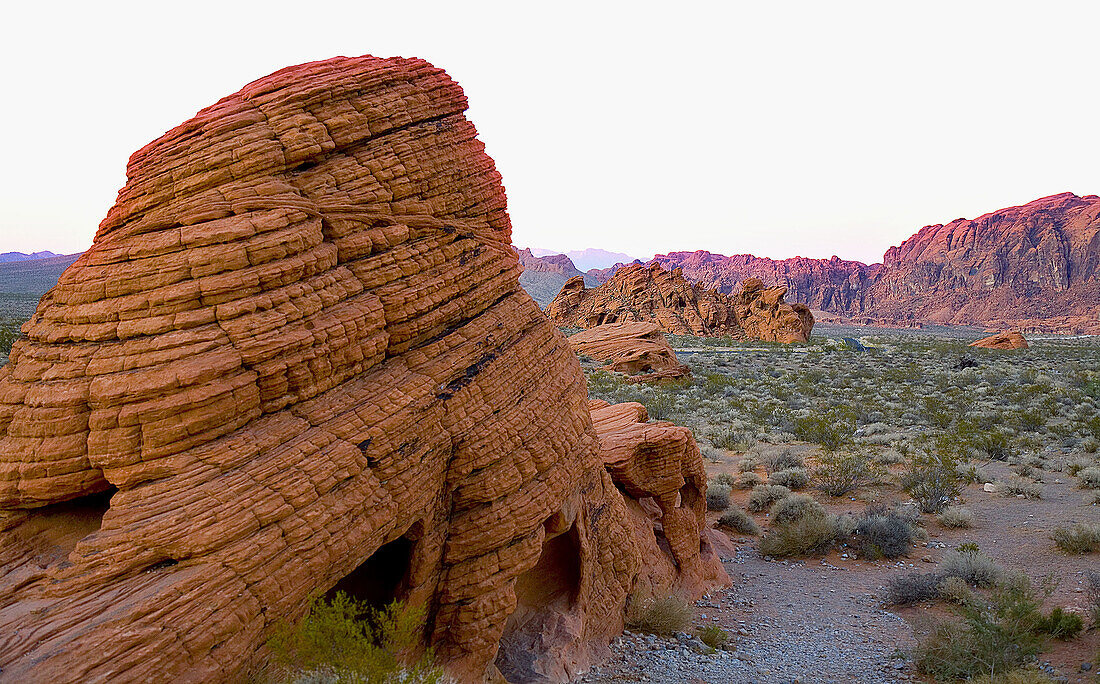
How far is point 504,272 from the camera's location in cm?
791

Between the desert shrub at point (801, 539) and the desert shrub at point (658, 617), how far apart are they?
145 inches

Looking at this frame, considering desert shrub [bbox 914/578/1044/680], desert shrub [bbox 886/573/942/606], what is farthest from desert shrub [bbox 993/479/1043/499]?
desert shrub [bbox 914/578/1044/680]

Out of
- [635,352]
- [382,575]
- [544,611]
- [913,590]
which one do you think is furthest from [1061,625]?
[635,352]

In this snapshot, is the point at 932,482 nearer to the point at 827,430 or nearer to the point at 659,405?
the point at 827,430

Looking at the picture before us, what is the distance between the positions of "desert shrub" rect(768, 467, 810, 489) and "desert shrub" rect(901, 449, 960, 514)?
2.17 meters

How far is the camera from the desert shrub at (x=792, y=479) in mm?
15125

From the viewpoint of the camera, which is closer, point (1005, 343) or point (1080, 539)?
point (1080, 539)

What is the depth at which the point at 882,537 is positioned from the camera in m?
11.2

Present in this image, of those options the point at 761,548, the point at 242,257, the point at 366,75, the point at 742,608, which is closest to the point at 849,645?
the point at 742,608

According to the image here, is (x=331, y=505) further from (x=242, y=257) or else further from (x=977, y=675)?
(x=977, y=675)

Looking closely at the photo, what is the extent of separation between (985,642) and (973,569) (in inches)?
118

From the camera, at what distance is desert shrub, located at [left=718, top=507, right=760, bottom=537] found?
496 inches

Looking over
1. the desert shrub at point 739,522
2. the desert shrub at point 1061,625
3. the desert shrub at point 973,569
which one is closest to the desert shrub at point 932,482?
the desert shrub at point 973,569

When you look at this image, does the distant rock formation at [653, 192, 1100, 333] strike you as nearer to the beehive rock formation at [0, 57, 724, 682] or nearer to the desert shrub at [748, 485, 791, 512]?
the desert shrub at [748, 485, 791, 512]
